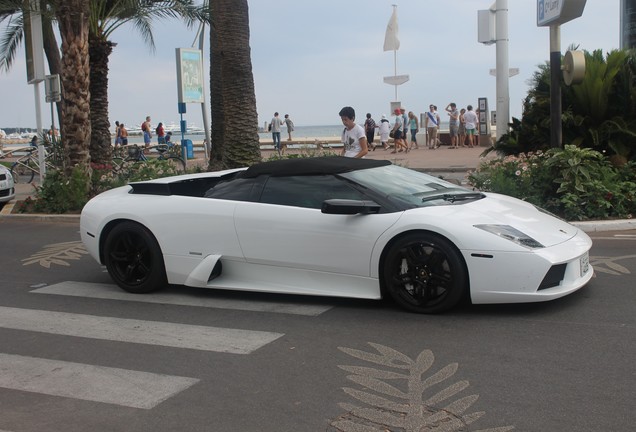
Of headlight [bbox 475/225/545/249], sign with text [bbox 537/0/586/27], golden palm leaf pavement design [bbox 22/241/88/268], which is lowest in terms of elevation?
golden palm leaf pavement design [bbox 22/241/88/268]

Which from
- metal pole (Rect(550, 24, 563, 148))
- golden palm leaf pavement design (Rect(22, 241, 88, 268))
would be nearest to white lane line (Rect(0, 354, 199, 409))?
golden palm leaf pavement design (Rect(22, 241, 88, 268))

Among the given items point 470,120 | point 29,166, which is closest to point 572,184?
point 29,166

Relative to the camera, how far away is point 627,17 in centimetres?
1427

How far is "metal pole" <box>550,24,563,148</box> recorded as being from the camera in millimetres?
11281

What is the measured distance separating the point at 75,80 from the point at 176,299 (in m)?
8.62

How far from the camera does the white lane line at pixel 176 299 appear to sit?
6333mm

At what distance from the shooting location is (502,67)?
20.2 meters

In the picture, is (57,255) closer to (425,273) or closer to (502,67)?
(425,273)

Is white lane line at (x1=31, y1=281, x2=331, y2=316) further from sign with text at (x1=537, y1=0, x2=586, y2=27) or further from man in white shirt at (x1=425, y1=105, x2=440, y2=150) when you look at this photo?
man in white shirt at (x1=425, y1=105, x2=440, y2=150)

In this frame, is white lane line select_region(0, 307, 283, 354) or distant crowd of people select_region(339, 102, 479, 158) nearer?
white lane line select_region(0, 307, 283, 354)

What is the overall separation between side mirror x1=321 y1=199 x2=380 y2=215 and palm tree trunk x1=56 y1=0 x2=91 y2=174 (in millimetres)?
9481

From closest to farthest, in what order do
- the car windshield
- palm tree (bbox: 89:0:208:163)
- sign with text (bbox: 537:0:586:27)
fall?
1. the car windshield
2. sign with text (bbox: 537:0:586:27)
3. palm tree (bbox: 89:0:208:163)

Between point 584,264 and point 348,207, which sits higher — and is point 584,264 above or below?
below

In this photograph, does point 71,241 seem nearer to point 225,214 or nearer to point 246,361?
point 225,214
